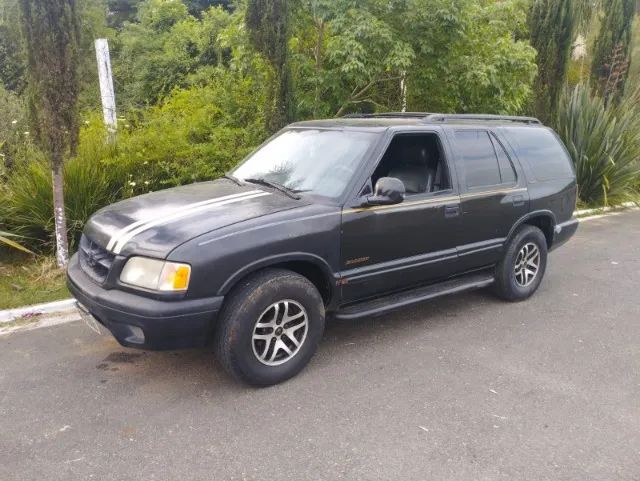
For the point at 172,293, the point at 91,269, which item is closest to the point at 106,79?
the point at 91,269

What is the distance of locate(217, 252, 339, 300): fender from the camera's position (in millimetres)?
3378

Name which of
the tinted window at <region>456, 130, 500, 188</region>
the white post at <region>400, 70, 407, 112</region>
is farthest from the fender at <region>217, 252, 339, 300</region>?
the white post at <region>400, 70, 407, 112</region>

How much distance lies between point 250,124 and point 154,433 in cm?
539

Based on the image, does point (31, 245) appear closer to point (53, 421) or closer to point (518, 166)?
point (53, 421)

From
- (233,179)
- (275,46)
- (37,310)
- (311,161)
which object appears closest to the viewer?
(311,161)

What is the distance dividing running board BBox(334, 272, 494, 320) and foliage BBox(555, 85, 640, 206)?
6.53 metres

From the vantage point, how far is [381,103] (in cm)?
910

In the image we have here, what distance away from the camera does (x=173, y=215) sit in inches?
143

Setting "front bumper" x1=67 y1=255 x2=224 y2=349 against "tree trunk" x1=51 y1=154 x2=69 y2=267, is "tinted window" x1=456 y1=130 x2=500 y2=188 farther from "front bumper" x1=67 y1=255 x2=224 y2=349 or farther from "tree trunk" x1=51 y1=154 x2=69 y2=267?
"tree trunk" x1=51 y1=154 x2=69 y2=267

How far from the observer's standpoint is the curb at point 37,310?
4793mm

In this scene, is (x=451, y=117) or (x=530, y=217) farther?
(x=530, y=217)

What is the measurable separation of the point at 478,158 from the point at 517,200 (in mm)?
593

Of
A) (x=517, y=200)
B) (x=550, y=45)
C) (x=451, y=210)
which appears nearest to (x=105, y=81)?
(x=451, y=210)

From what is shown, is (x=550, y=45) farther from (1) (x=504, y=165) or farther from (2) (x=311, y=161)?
(2) (x=311, y=161)
